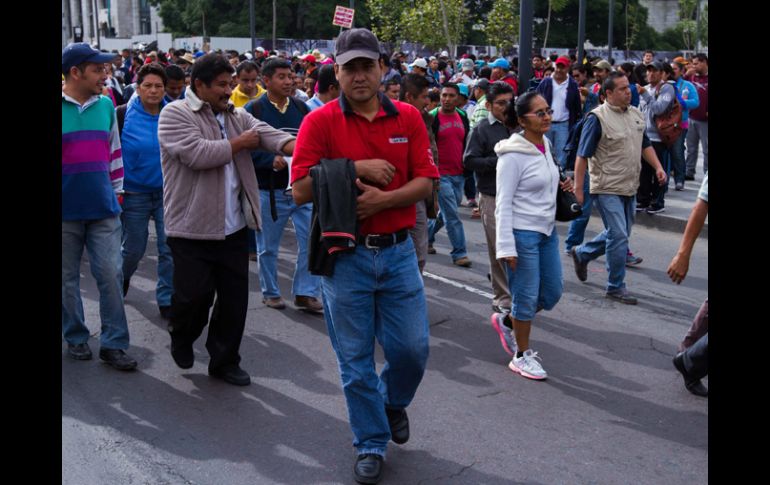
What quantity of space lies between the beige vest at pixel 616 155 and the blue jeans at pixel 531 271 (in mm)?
2063

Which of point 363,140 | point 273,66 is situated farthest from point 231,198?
point 273,66

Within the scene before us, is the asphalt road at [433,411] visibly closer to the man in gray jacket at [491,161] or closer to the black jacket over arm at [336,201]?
the man in gray jacket at [491,161]

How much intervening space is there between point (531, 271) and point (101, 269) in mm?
2717

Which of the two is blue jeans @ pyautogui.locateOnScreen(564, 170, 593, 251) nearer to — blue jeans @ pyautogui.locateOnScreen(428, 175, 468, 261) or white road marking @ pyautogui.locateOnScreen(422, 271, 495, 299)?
blue jeans @ pyautogui.locateOnScreen(428, 175, 468, 261)

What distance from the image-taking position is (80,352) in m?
6.18

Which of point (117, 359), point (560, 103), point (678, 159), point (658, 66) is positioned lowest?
point (117, 359)

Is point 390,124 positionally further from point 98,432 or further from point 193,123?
point 98,432

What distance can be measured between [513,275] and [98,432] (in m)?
2.62

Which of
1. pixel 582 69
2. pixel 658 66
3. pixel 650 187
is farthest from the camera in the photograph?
pixel 582 69

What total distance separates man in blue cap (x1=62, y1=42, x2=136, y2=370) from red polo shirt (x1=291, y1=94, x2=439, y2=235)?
207 cm

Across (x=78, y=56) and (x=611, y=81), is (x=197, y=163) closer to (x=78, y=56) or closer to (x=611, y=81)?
(x=78, y=56)

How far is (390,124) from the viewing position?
4242 mm
